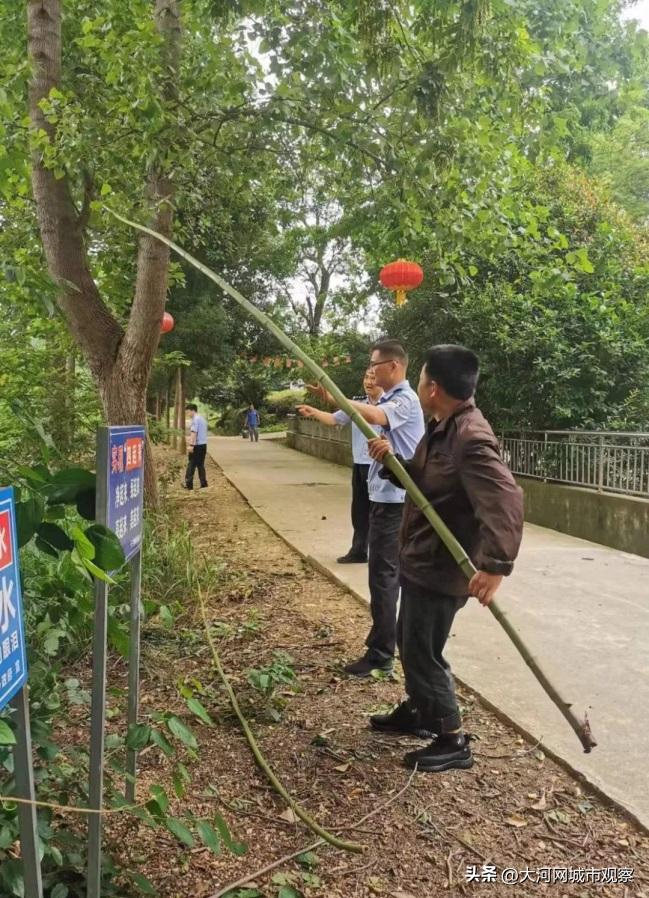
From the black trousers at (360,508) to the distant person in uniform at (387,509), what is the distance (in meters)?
1.64

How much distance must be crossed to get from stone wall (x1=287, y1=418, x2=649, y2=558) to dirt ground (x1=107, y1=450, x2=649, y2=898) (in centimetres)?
394

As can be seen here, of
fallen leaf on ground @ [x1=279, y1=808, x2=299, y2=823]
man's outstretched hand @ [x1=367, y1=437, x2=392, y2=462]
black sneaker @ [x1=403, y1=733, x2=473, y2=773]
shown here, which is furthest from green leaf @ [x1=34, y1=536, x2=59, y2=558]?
black sneaker @ [x1=403, y1=733, x2=473, y2=773]

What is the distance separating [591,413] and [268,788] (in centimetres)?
654

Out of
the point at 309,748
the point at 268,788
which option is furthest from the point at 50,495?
the point at 309,748

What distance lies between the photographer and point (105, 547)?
146 cm

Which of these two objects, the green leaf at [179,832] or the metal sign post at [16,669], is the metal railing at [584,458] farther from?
the metal sign post at [16,669]

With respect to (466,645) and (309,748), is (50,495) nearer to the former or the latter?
(309,748)

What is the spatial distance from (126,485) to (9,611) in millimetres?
707

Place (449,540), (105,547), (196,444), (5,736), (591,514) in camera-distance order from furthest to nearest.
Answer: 1. (196,444)
2. (591,514)
3. (449,540)
4. (105,547)
5. (5,736)

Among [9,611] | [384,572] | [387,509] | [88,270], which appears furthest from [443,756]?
[88,270]

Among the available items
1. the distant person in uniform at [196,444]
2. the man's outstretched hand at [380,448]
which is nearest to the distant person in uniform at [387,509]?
the man's outstretched hand at [380,448]

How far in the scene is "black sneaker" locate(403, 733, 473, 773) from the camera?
2699 mm

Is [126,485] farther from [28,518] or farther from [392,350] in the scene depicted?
[392,350]

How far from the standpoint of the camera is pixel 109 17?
527 cm
